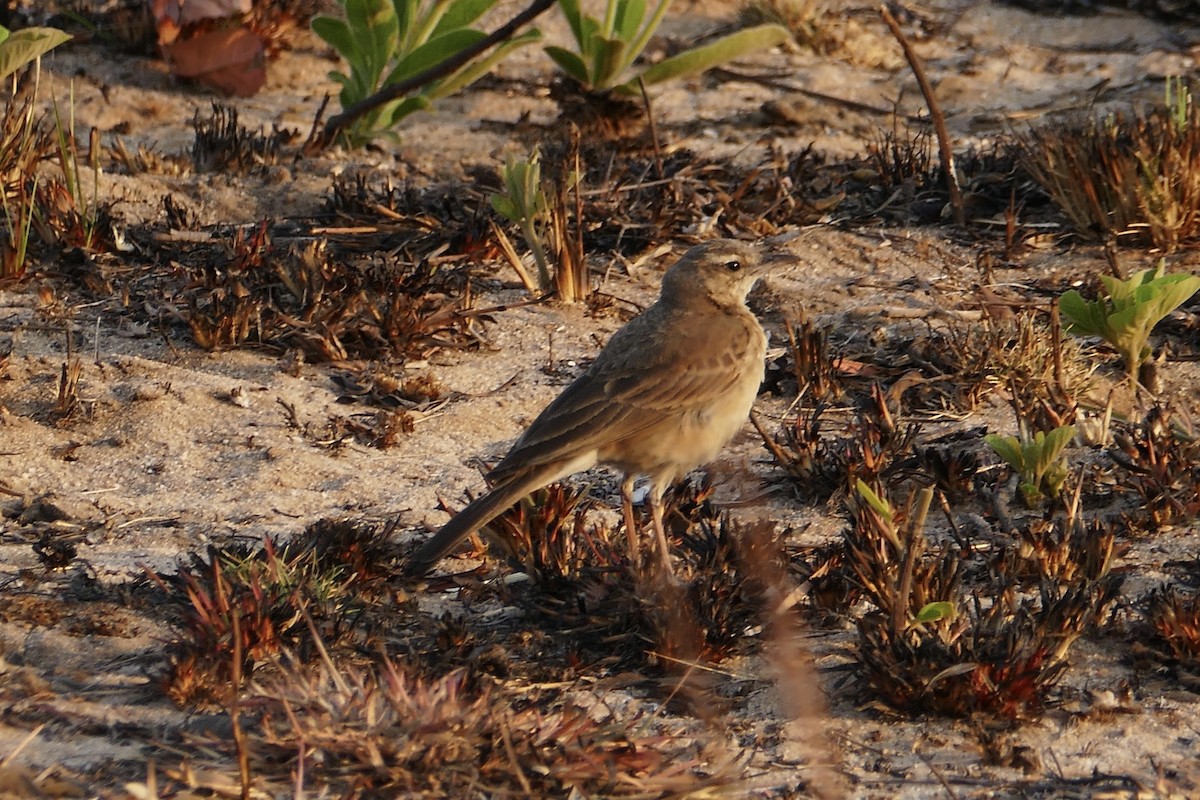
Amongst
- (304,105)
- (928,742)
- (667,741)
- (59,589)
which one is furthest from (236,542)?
(304,105)

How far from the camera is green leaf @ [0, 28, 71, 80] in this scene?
22.4 ft

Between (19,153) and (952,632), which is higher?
(19,153)

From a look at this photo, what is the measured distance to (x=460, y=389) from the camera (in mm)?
6840

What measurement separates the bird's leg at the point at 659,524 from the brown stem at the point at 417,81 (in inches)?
122

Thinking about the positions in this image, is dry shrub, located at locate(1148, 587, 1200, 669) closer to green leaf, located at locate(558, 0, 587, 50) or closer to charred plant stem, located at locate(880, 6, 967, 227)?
charred plant stem, located at locate(880, 6, 967, 227)

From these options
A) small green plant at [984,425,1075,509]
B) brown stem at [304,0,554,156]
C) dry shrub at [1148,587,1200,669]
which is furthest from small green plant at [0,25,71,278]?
dry shrub at [1148,587,1200,669]

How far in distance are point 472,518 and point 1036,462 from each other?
2.12 metres

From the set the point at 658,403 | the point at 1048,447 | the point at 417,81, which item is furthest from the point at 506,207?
the point at 1048,447

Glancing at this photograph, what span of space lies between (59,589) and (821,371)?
132 inches

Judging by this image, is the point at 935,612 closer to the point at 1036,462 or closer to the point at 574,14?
the point at 1036,462

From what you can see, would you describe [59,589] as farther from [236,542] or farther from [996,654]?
[996,654]

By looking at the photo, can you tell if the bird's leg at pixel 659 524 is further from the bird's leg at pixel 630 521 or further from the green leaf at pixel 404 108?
the green leaf at pixel 404 108

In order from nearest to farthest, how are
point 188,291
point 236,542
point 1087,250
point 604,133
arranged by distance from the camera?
point 236,542, point 188,291, point 1087,250, point 604,133

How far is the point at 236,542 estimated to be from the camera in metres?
5.47
